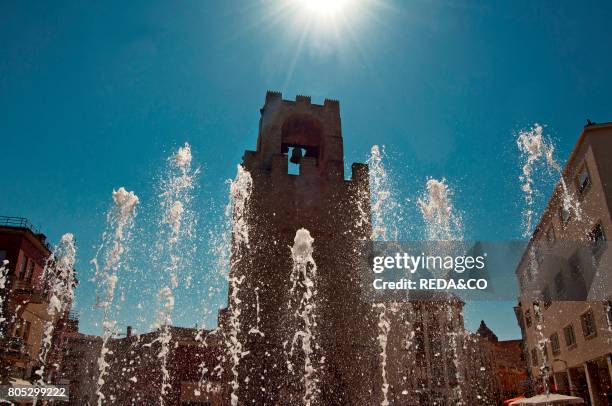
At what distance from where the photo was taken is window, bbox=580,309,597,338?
59.2 feet

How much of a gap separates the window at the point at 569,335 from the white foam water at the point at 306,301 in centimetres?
1334

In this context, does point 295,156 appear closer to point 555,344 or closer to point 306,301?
point 306,301

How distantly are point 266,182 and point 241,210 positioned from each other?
1.47m

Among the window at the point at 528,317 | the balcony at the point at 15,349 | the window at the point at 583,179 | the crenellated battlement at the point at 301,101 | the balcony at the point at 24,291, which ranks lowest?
the balcony at the point at 15,349

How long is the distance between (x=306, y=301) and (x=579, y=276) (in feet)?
41.7

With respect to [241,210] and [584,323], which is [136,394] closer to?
[241,210]

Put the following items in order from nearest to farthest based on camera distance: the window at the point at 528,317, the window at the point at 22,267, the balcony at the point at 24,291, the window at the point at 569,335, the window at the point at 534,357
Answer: the window at the point at 569,335 < the balcony at the point at 24,291 < the window at the point at 22,267 < the window at the point at 534,357 < the window at the point at 528,317

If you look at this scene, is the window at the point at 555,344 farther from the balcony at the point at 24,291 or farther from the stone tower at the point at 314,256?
the balcony at the point at 24,291

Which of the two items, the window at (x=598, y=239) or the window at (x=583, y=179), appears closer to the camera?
the window at (x=598, y=239)

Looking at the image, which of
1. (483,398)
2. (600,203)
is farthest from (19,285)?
(483,398)

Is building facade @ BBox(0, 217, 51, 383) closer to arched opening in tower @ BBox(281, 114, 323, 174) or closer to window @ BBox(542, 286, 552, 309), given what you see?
arched opening in tower @ BBox(281, 114, 323, 174)

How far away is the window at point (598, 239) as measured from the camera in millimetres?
16567

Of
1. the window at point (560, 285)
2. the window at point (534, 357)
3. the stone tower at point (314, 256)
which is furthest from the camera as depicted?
the window at point (534, 357)

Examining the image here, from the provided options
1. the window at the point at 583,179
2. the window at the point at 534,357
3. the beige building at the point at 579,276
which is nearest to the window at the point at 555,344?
the beige building at the point at 579,276
